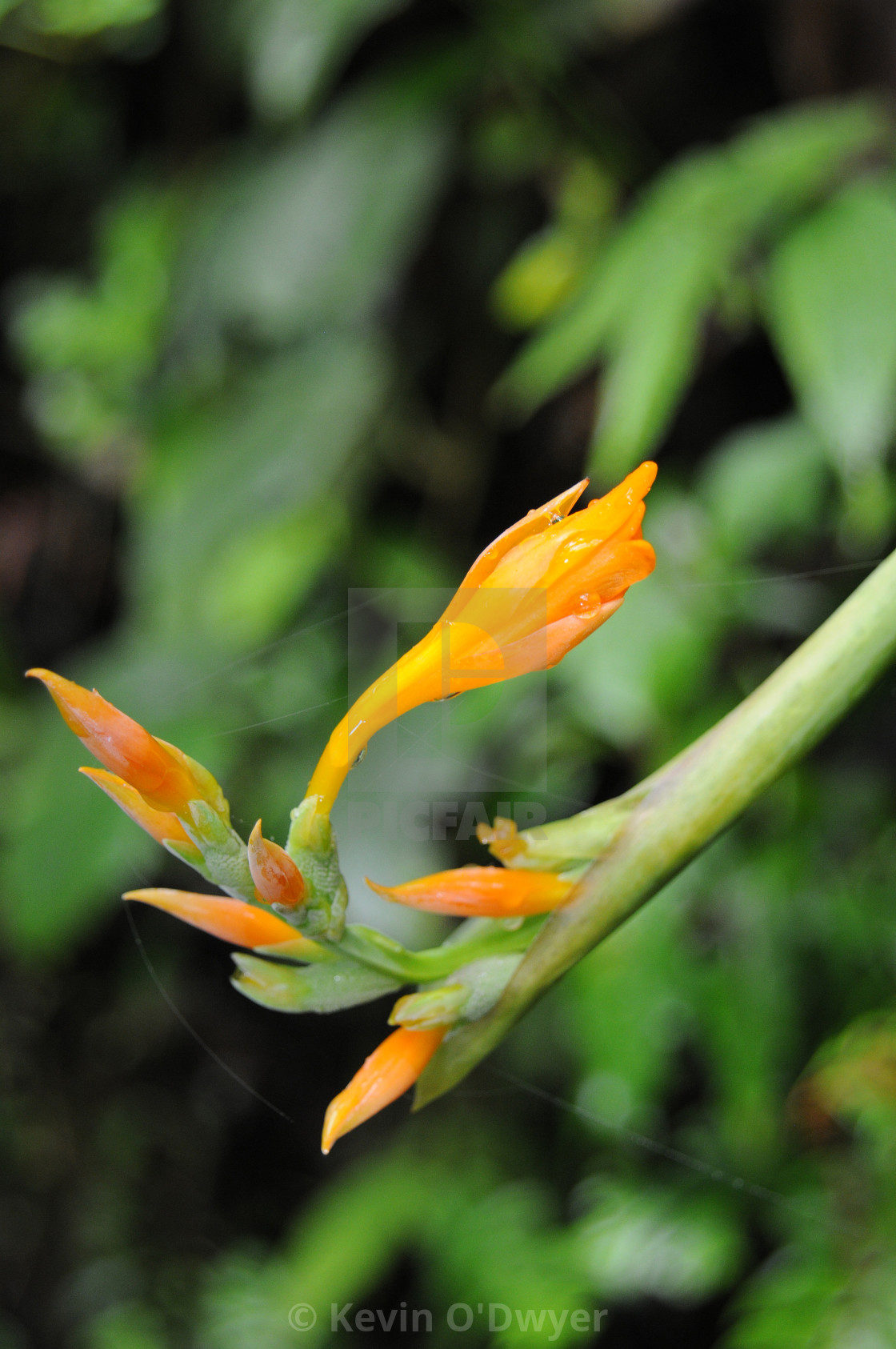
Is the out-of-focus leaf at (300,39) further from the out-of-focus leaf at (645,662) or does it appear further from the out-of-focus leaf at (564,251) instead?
the out-of-focus leaf at (645,662)

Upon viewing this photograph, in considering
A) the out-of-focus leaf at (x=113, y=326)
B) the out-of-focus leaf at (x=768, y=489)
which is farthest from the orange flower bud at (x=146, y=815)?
the out-of-focus leaf at (x=113, y=326)

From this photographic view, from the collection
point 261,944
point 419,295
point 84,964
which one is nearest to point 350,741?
point 261,944

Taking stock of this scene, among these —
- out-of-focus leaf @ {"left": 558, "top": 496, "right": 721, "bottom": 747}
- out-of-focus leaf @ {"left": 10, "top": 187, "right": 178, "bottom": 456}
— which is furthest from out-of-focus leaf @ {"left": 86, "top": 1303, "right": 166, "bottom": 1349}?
out-of-focus leaf @ {"left": 10, "top": 187, "right": 178, "bottom": 456}

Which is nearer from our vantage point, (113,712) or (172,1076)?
(113,712)

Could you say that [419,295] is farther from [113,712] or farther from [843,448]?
[113,712]

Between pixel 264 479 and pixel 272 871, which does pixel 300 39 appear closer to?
pixel 264 479

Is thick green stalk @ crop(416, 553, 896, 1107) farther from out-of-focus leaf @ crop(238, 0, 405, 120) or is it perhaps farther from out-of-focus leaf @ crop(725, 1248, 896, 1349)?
out-of-focus leaf @ crop(238, 0, 405, 120)
